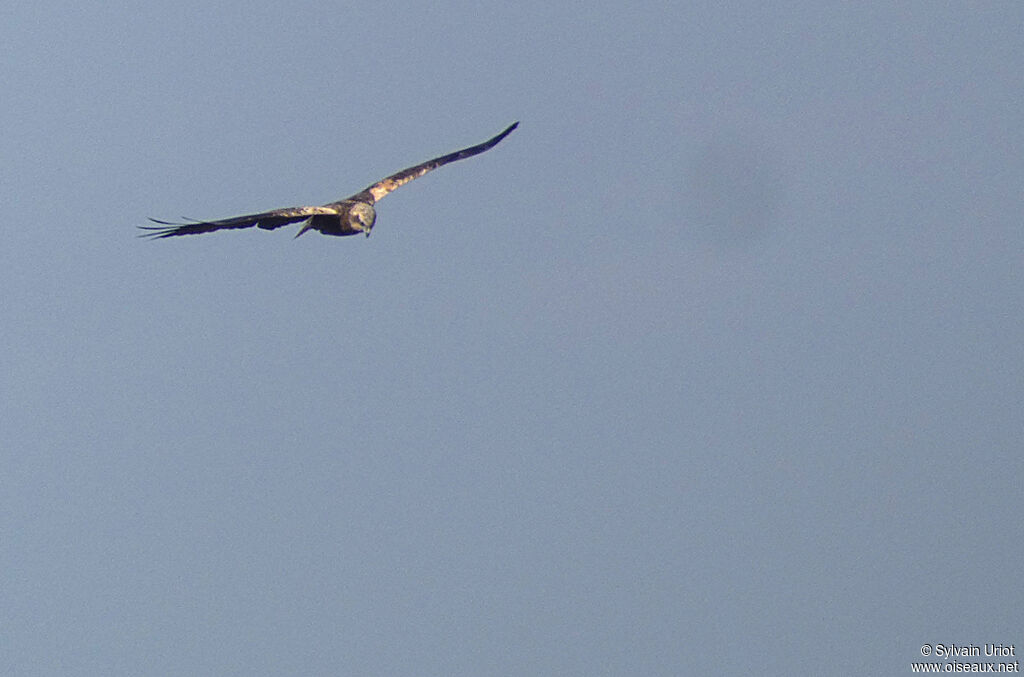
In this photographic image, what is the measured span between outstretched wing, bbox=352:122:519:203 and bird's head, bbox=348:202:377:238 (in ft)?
6.49

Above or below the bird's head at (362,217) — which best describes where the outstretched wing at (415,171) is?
above

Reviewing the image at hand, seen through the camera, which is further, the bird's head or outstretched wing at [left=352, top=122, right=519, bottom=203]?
outstretched wing at [left=352, top=122, right=519, bottom=203]

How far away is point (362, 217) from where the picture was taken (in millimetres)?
78688

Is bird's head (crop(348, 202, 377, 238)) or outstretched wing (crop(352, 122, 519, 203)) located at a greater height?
outstretched wing (crop(352, 122, 519, 203))

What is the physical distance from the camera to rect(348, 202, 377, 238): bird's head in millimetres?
78188

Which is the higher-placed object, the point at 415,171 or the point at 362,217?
the point at 415,171

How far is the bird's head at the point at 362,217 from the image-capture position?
78.2 metres

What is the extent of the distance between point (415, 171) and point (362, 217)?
1214 cm

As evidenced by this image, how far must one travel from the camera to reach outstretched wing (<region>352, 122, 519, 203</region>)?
278 feet

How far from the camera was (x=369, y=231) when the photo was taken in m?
79.0

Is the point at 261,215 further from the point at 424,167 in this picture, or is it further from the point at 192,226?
the point at 424,167

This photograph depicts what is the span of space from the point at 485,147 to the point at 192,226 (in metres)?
25.6

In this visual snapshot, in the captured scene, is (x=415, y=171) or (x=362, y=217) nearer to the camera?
(x=362, y=217)

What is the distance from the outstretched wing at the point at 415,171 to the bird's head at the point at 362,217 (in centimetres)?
198
